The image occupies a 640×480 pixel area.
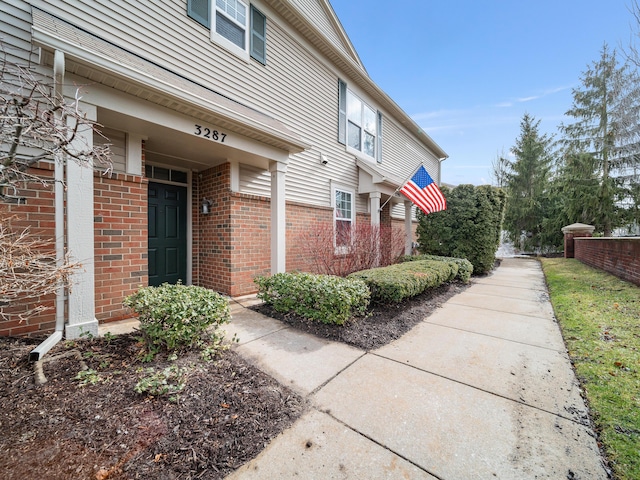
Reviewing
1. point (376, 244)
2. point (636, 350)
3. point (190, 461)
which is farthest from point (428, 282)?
point (190, 461)

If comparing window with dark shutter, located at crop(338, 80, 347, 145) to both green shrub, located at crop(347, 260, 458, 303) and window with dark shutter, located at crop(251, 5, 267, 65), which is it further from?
green shrub, located at crop(347, 260, 458, 303)

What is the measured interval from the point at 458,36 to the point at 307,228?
11.0 m

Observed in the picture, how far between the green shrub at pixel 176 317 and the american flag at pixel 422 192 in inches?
219

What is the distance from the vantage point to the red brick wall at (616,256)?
5.83 m

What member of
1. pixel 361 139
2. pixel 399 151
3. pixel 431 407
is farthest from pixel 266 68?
pixel 399 151

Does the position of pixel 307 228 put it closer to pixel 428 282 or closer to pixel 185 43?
pixel 428 282

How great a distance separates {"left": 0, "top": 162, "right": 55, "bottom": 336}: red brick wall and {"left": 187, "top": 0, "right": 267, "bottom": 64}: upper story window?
12.5ft

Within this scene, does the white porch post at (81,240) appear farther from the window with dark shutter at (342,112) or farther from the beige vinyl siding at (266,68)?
the window with dark shutter at (342,112)

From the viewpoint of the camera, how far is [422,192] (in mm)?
7223

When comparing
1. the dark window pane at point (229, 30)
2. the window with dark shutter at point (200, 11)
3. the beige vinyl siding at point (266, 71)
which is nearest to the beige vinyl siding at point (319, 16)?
the beige vinyl siding at point (266, 71)

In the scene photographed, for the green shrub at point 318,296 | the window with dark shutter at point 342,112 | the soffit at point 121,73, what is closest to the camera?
the soffit at point 121,73

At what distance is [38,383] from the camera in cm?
216

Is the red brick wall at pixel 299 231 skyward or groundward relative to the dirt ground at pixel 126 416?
skyward

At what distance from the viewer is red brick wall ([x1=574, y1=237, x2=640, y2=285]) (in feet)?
19.1
